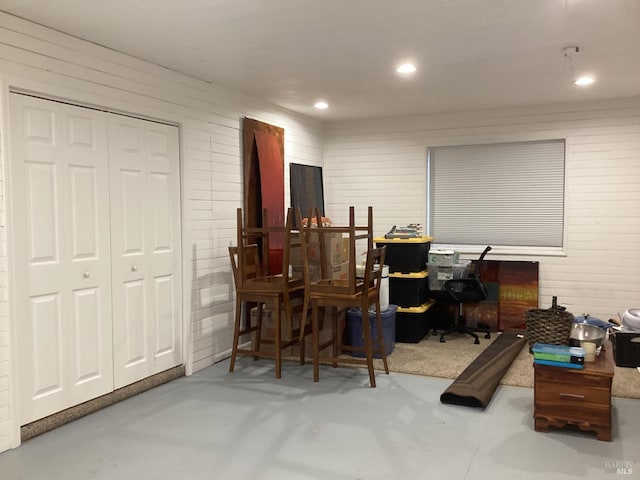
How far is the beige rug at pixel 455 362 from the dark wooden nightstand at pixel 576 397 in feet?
3.12

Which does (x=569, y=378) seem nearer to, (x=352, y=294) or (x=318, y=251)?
(x=352, y=294)

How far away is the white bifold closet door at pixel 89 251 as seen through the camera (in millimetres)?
3384

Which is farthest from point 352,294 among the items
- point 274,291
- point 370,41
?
point 370,41

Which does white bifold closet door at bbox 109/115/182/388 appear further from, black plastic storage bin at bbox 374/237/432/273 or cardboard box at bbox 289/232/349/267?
black plastic storage bin at bbox 374/237/432/273

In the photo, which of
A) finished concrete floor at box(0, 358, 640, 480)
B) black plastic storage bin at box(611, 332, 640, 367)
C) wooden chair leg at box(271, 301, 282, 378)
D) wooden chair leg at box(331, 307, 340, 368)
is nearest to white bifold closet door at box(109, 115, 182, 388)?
finished concrete floor at box(0, 358, 640, 480)

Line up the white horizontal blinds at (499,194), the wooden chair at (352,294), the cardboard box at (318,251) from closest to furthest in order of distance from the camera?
the wooden chair at (352,294) < the cardboard box at (318,251) < the white horizontal blinds at (499,194)

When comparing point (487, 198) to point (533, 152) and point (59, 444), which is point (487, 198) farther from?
point (59, 444)

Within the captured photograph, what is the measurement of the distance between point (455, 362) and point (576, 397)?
68.2 inches

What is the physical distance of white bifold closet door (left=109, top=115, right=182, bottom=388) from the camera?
4.05m

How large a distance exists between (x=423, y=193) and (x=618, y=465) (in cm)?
429

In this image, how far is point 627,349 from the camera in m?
4.80

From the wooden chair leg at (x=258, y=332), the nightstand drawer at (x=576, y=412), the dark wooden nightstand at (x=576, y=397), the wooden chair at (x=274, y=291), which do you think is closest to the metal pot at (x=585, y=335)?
the dark wooden nightstand at (x=576, y=397)

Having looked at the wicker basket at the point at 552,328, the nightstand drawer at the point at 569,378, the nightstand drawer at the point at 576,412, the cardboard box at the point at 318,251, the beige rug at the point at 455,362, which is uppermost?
the cardboard box at the point at 318,251

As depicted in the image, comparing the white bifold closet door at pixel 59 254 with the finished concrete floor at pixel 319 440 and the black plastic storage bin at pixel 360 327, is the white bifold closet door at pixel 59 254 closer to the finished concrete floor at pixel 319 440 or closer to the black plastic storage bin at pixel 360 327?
the finished concrete floor at pixel 319 440
